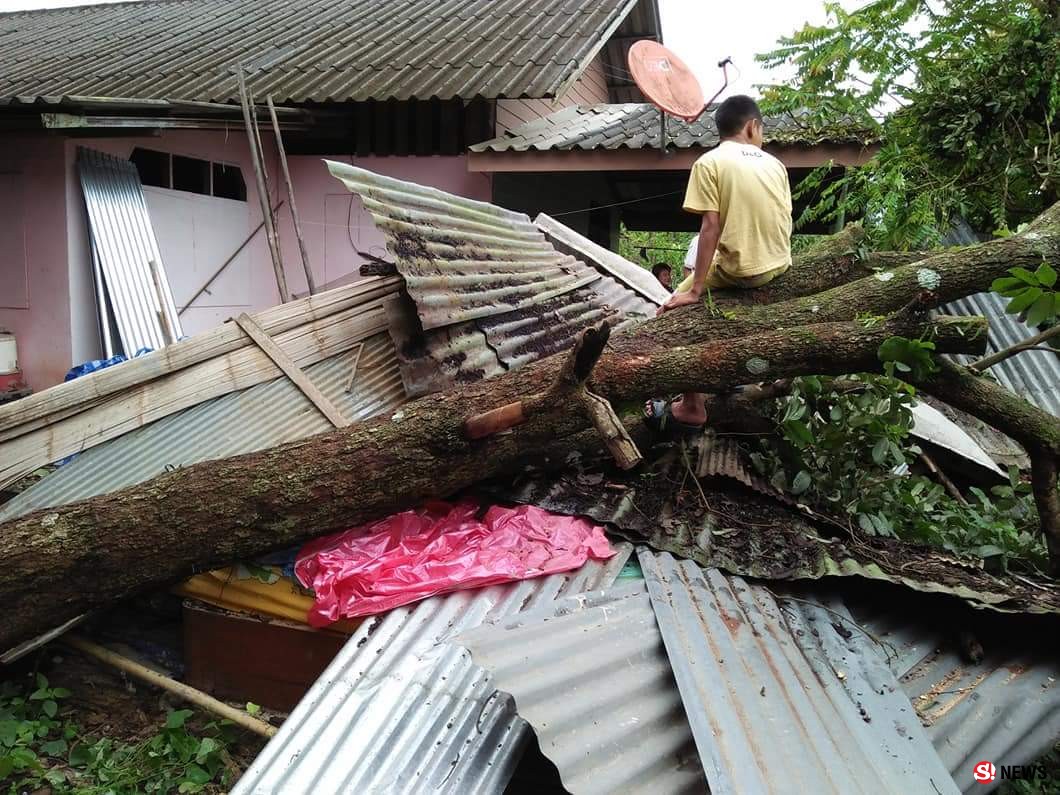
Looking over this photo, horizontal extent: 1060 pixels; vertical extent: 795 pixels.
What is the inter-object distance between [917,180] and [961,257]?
2820 millimetres

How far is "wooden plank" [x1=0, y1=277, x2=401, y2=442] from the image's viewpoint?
351cm

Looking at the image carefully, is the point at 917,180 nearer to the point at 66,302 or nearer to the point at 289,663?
the point at 289,663

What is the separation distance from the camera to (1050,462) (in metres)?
3.04

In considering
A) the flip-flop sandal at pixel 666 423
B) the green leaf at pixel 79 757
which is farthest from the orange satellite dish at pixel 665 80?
the green leaf at pixel 79 757

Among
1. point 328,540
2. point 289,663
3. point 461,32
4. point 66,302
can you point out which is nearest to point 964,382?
point 328,540

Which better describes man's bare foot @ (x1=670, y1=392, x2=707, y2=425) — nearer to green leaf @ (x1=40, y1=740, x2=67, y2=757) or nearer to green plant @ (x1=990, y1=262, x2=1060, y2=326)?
green plant @ (x1=990, y1=262, x2=1060, y2=326)

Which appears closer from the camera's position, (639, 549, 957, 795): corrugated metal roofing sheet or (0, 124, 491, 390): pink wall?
(639, 549, 957, 795): corrugated metal roofing sheet

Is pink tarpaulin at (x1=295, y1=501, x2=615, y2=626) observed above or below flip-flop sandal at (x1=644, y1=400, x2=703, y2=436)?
below

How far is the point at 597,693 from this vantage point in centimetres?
213

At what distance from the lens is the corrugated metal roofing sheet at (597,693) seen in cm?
191

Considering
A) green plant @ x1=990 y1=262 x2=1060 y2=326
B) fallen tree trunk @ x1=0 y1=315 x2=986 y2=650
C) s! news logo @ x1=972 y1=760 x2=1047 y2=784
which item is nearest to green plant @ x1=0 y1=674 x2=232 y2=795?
fallen tree trunk @ x1=0 y1=315 x2=986 y2=650

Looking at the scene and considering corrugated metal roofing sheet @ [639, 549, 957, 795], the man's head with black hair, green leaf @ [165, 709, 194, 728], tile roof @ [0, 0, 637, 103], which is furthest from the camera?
tile roof @ [0, 0, 637, 103]

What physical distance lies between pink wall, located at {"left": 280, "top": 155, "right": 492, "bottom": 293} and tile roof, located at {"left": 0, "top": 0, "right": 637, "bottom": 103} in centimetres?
78

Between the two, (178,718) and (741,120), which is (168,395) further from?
(741,120)
